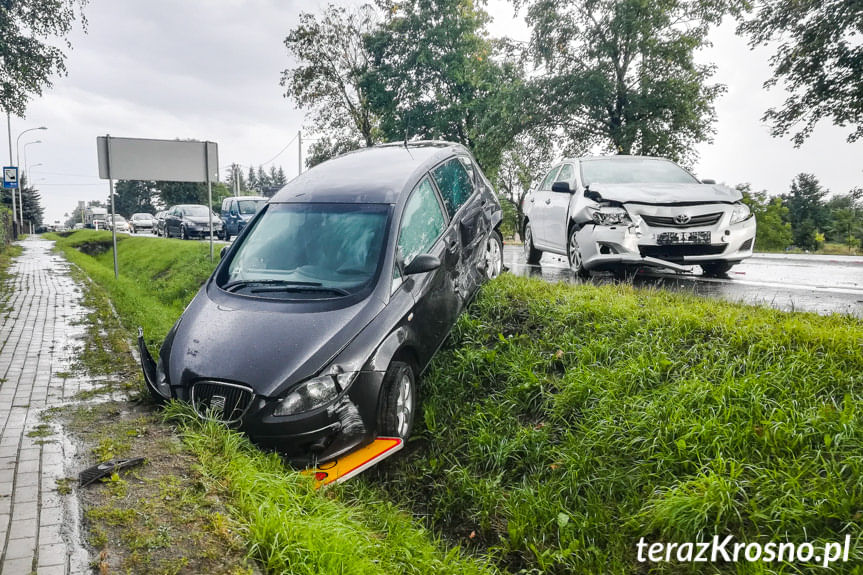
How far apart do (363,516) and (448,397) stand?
1.63 m

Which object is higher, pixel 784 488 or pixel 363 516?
pixel 784 488

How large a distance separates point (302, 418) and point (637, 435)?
224 centimetres

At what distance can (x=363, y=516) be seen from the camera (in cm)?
380

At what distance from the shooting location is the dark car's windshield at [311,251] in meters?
4.61

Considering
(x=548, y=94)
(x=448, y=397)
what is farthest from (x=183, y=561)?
(x=548, y=94)

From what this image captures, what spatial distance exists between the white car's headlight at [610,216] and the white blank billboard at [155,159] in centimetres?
844

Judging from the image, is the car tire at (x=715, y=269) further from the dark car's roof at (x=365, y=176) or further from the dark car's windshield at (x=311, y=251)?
the dark car's windshield at (x=311, y=251)

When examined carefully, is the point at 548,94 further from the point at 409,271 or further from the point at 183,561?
the point at 183,561

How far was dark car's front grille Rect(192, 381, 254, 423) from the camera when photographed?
3.78 meters

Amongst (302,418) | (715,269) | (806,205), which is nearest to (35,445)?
(302,418)

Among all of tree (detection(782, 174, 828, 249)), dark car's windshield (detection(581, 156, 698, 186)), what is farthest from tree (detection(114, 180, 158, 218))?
dark car's windshield (detection(581, 156, 698, 186))

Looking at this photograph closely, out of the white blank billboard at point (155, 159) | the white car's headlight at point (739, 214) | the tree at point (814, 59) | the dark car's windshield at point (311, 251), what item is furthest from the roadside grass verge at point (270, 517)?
the tree at point (814, 59)

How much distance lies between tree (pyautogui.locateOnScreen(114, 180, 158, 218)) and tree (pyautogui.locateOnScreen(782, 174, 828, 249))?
311ft

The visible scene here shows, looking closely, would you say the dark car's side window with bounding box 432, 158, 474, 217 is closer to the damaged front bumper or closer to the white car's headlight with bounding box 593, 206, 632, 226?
the white car's headlight with bounding box 593, 206, 632, 226
